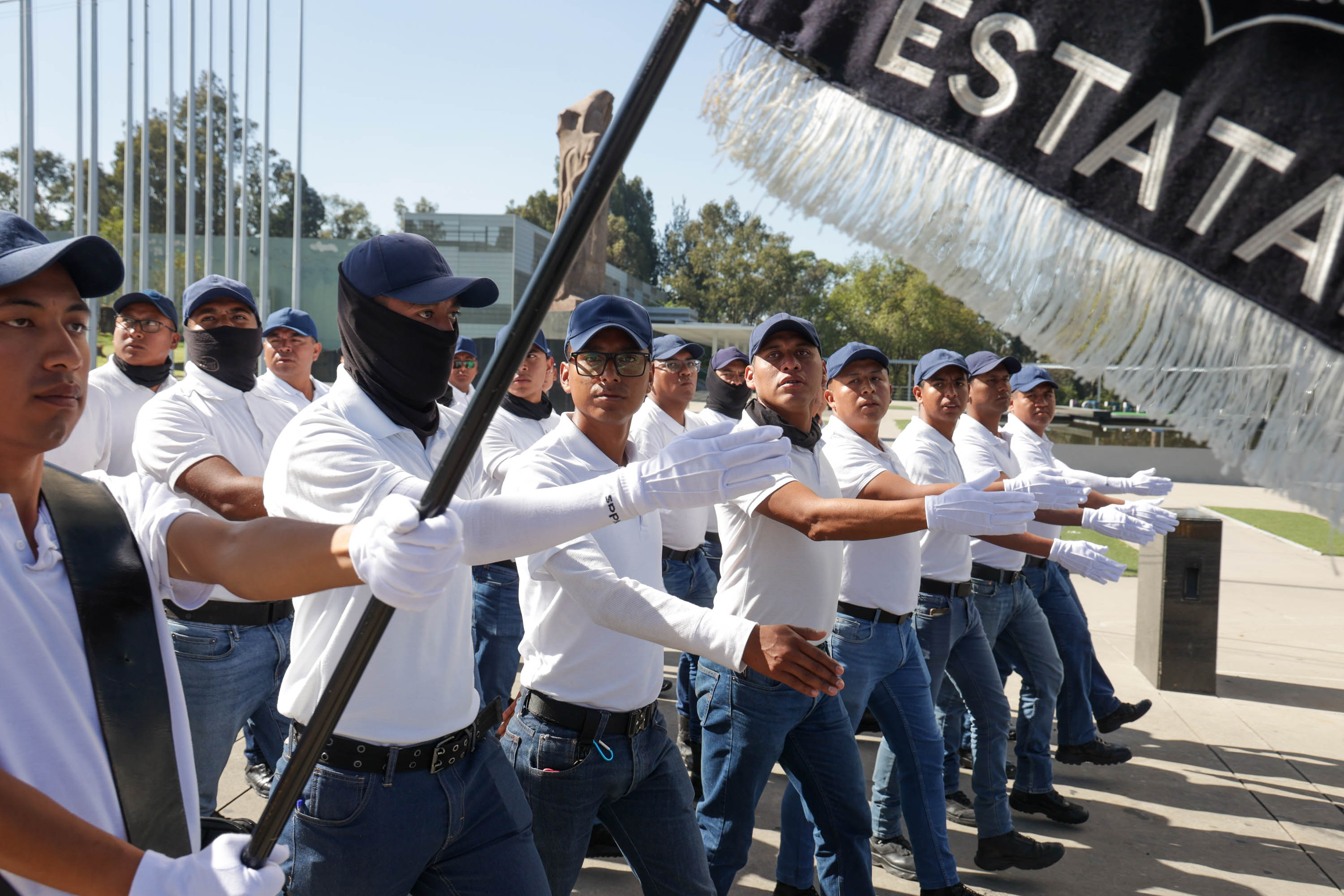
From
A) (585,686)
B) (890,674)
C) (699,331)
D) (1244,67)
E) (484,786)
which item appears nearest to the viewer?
(1244,67)

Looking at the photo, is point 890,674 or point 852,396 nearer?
point 890,674

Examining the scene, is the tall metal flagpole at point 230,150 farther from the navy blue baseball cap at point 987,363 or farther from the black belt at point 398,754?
the black belt at point 398,754

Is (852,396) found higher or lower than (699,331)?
higher

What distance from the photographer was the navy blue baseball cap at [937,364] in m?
5.11

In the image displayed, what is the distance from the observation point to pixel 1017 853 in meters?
4.39

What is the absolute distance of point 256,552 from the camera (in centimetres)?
187

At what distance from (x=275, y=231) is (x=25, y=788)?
→ 234 ft

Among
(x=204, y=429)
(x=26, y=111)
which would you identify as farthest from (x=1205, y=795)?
(x=26, y=111)

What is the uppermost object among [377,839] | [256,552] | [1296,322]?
[1296,322]

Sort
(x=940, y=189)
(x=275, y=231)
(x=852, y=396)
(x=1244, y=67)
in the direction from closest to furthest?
(x=1244, y=67) → (x=940, y=189) → (x=852, y=396) → (x=275, y=231)

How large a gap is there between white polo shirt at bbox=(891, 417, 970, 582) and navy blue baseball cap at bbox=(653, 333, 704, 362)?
220 cm

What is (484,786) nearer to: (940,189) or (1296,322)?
(940,189)

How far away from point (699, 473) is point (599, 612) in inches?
31.2

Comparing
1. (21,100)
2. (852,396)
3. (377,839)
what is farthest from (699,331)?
(377,839)
